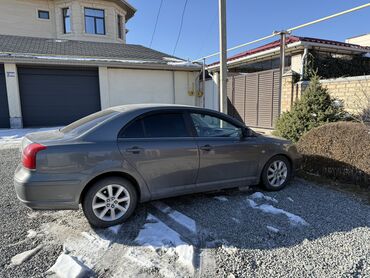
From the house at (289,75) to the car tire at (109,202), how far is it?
6009 millimetres

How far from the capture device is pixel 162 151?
353cm

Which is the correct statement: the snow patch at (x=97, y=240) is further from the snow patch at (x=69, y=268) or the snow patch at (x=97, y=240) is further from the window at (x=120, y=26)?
the window at (x=120, y=26)

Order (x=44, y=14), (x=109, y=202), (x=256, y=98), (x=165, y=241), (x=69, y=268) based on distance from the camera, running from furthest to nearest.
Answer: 1. (x=44, y=14)
2. (x=256, y=98)
3. (x=109, y=202)
4. (x=165, y=241)
5. (x=69, y=268)

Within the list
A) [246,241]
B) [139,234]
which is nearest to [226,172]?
[246,241]

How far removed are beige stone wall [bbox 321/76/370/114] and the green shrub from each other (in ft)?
0.78

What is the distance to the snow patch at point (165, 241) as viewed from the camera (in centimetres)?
268

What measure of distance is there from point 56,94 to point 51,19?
32.9 ft

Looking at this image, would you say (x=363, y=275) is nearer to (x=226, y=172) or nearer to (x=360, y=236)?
(x=360, y=236)

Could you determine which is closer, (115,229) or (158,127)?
(115,229)

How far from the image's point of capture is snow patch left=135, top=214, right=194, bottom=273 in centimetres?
268

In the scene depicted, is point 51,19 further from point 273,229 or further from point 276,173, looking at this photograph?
point 273,229

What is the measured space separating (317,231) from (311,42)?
7.09m

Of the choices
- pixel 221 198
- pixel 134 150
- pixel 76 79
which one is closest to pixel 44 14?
pixel 76 79

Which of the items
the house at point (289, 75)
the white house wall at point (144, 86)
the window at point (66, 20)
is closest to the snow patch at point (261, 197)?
the house at point (289, 75)
